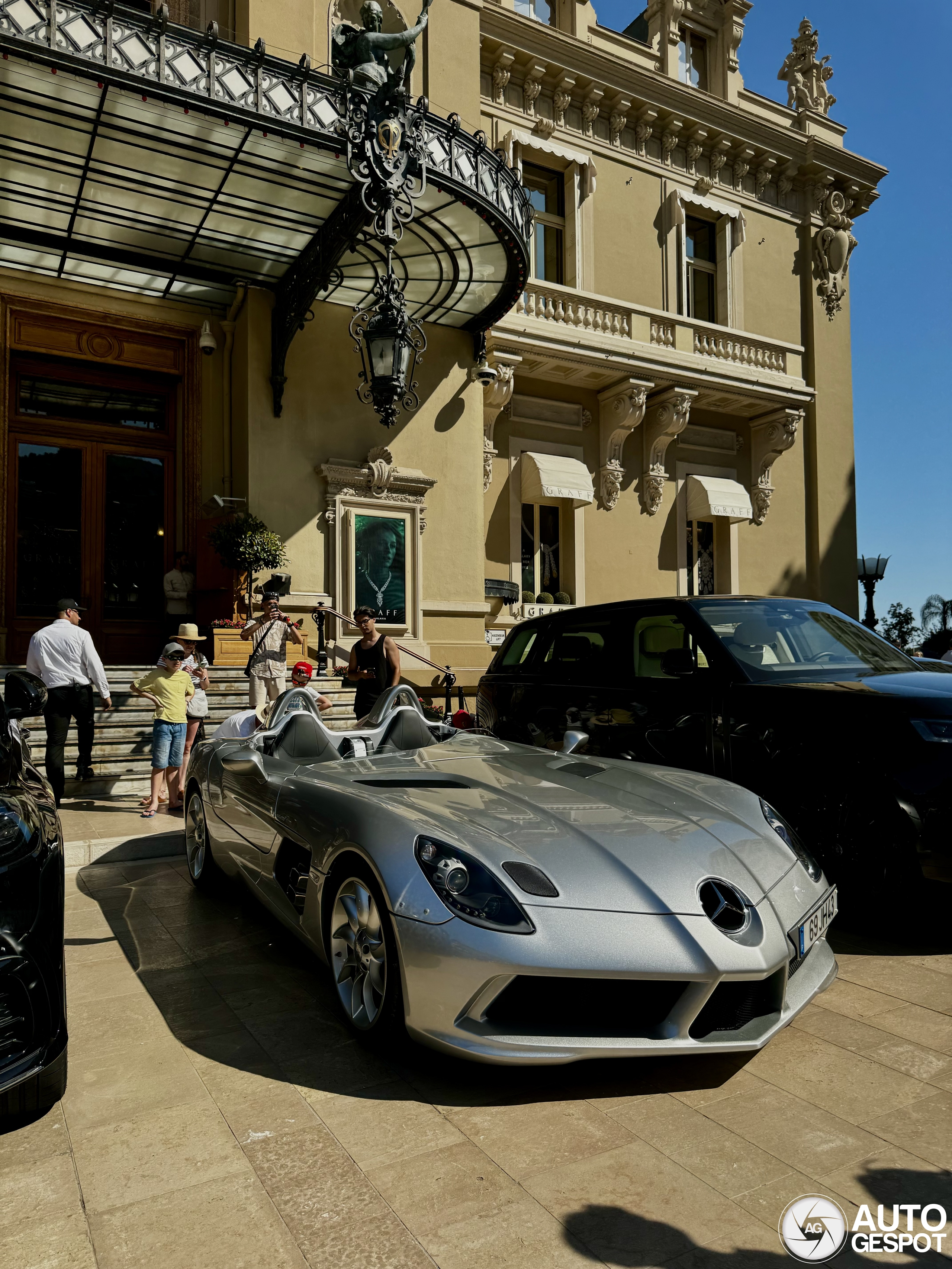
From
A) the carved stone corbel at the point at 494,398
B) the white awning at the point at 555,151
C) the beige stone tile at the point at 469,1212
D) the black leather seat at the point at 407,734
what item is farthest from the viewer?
the white awning at the point at 555,151

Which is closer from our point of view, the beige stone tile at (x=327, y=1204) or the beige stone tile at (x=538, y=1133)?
the beige stone tile at (x=327, y=1204)

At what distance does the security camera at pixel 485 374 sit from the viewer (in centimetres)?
1346

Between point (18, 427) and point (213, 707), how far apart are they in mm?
5807

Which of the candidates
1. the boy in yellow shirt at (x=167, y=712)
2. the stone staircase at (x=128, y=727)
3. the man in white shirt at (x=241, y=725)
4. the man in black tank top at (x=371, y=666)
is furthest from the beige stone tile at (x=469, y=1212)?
the man in black tank top at (x=371, y=666)

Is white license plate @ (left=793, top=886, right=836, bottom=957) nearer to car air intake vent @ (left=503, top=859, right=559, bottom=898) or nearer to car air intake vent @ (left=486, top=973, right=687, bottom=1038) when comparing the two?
car air intake vent @ (left=486, top=973, right=687, bottom=1038)

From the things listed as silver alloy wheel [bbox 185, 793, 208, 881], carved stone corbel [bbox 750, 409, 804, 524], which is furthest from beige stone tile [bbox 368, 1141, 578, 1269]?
carved stone corbel [bbox 750, 409, 804, 524]

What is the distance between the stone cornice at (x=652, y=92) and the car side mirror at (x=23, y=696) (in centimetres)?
1543

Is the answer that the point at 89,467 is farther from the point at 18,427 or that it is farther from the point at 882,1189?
the point at 882,1189

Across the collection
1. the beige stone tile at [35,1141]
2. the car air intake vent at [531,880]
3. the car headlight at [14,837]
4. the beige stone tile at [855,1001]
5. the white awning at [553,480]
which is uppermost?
the white awning at [553,480]

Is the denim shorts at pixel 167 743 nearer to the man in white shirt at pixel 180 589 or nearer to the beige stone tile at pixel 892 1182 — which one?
the man in white shirt at pixel 180 589

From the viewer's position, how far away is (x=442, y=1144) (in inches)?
91.7

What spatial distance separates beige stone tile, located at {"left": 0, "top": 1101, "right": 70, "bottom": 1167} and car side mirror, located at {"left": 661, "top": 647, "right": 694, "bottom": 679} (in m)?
3.50

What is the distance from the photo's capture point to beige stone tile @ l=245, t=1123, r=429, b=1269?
1.90m

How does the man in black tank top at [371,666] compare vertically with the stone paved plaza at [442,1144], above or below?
above
